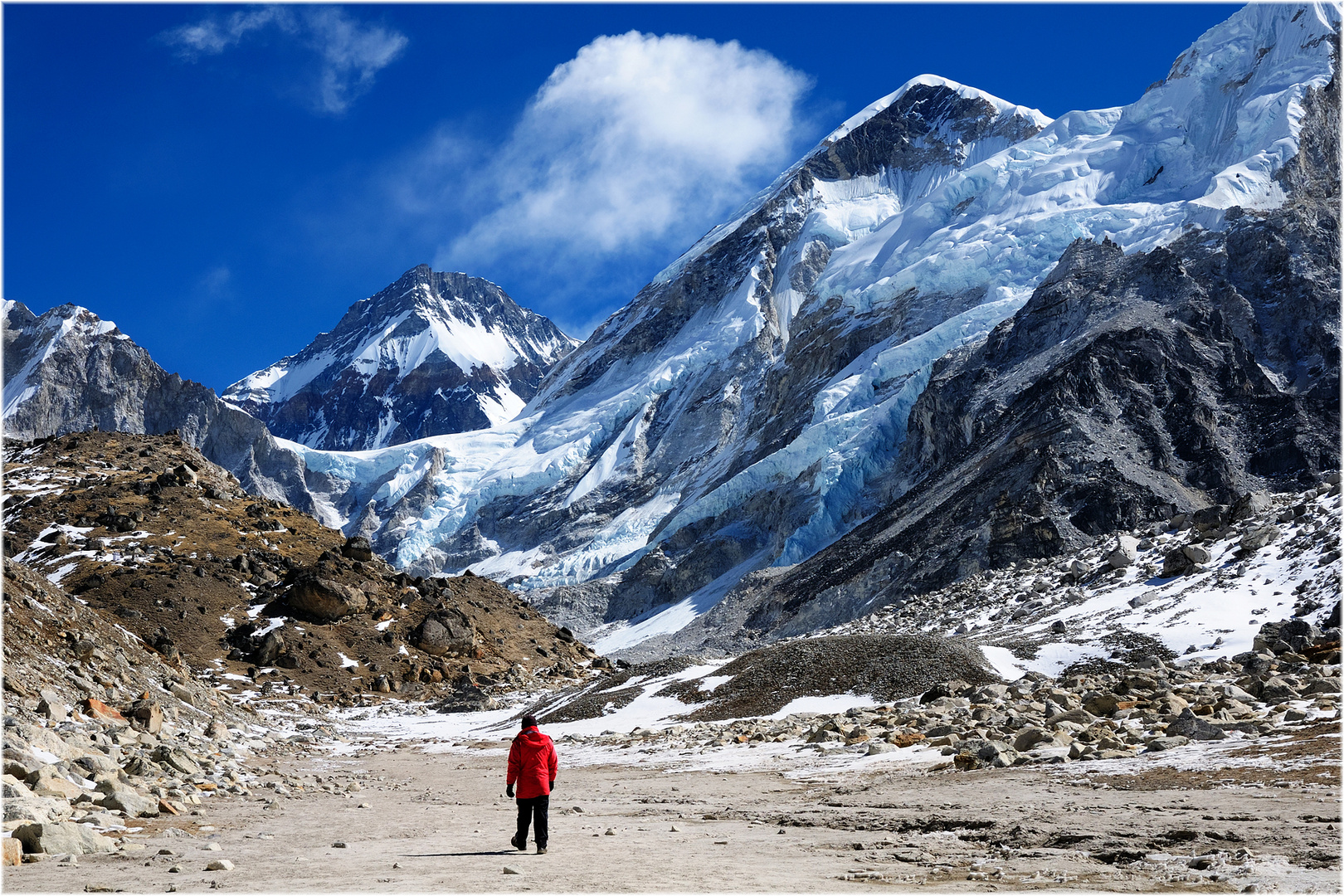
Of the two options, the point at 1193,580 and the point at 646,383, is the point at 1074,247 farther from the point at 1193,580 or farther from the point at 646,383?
the point at 646,383

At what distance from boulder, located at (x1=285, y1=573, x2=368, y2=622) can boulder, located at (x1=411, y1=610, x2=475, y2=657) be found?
3.99 metres

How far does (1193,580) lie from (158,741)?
30848 millimetres

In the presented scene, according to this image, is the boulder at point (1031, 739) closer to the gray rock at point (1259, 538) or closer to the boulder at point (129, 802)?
the boulder at point (129, 802)

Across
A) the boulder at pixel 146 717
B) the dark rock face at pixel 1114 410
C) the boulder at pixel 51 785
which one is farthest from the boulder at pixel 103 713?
the dark rock face at pixel 1114 410

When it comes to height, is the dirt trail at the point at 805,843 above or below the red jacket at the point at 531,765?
below

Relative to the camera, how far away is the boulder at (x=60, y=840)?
358 inches

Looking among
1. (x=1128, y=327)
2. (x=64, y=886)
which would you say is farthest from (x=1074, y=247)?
(x=64, y=886)

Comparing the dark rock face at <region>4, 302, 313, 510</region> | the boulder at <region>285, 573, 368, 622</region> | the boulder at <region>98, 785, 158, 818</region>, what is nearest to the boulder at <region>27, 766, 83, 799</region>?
the boulder at <region>98, 785, 158, 818</region>

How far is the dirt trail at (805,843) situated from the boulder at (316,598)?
110 feet

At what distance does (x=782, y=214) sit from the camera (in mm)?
189125

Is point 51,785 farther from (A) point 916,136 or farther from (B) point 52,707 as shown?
(A) point 916,136

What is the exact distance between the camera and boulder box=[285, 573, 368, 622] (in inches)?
1881

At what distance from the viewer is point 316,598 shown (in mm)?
47906

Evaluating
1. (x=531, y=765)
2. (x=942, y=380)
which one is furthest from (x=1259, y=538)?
(x=942, y=380)
